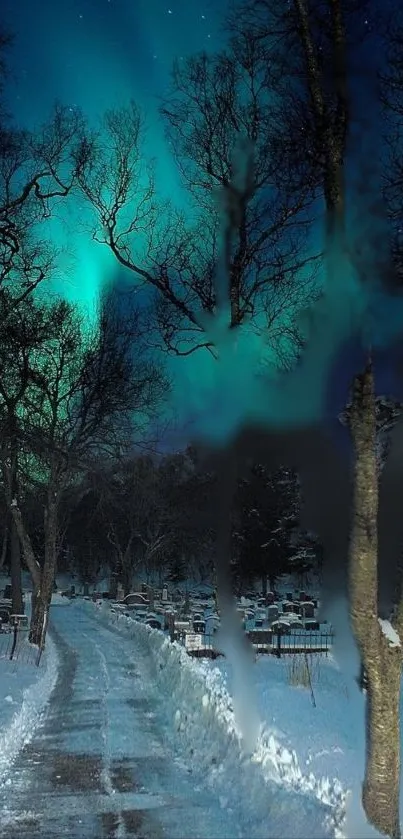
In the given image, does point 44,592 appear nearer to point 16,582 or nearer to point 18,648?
point 18,648

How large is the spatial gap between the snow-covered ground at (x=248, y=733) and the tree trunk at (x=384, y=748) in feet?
0.59

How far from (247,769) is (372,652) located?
7.78 ft

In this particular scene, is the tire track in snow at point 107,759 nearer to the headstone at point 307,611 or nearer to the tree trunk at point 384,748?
the tree trunk at point 384,748

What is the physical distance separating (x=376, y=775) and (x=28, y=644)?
686 inches

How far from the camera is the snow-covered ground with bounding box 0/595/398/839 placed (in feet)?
20.3

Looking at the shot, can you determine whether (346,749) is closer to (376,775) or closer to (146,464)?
(376,775)

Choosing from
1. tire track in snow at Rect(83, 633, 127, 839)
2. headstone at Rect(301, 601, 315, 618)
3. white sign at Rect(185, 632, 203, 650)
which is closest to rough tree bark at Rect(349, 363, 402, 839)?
tire track in snow at Rect(83, 633, 127, 839)

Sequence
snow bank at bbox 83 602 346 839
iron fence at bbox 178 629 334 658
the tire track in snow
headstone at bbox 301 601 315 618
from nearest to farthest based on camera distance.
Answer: snow bank at bbox 83 602 346 839, the tire track in snow, iron fence at bbox 178 629 334 658, headstone at bbox 301 601 315 618

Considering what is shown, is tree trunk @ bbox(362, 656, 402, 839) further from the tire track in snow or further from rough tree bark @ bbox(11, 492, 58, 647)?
rough tree bark @ bbox(11, 492, 58, 647)

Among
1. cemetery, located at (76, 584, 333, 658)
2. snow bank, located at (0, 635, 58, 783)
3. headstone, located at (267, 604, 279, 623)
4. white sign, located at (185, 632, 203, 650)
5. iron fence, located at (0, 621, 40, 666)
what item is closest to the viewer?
snow bank, located at (0, 635, 58, 783)

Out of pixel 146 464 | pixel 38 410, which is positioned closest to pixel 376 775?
pixel 38 410

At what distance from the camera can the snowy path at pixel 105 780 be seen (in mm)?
6492

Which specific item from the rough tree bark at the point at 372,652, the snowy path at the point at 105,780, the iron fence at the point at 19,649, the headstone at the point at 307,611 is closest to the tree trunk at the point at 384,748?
the rough tree bark at the point at 372,652

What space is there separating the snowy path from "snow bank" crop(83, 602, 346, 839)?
0.22m
